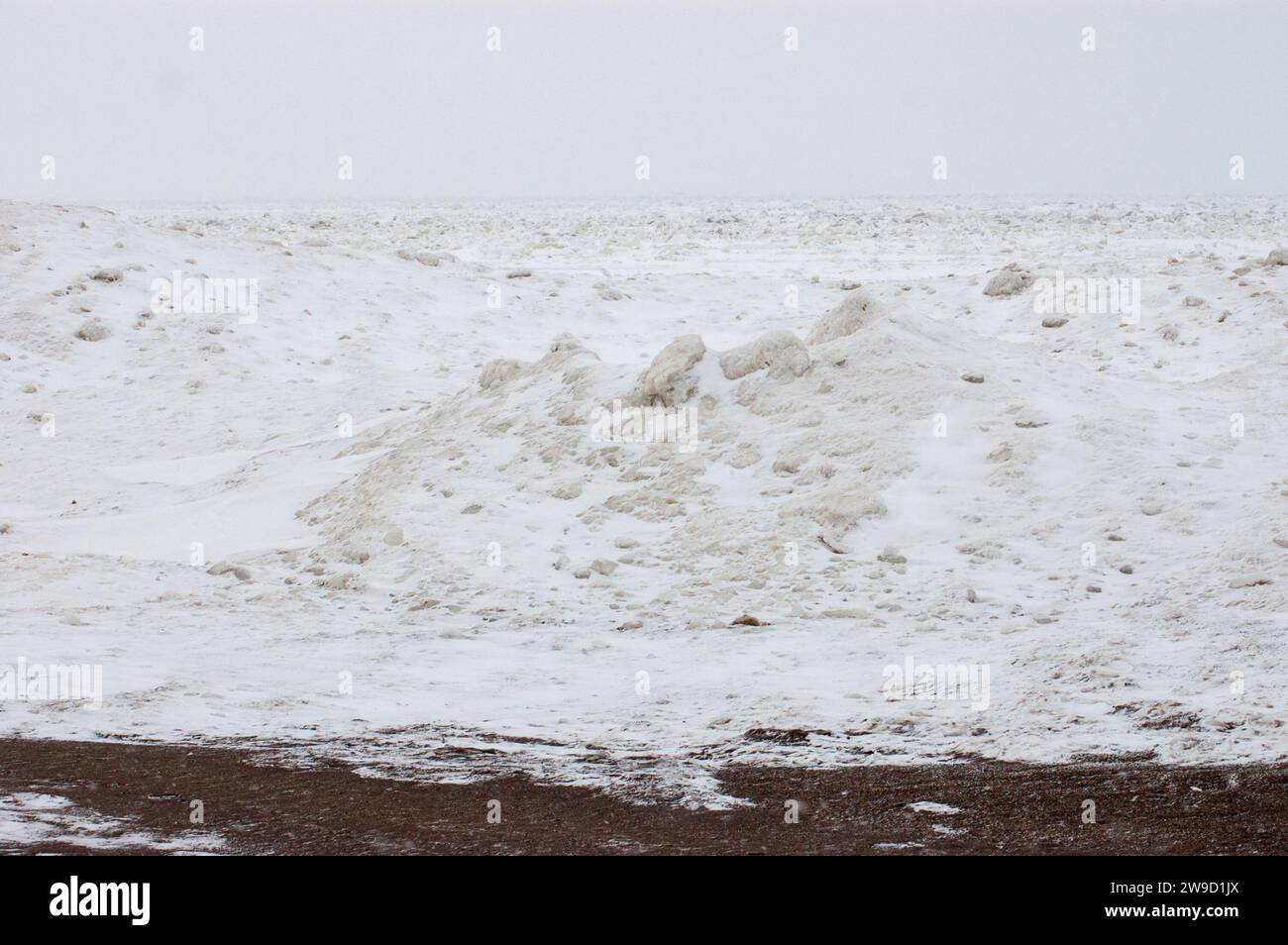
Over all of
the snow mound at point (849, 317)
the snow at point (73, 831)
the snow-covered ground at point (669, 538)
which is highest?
the snow mound at point (849, 317)

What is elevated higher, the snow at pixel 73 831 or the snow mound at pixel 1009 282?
the snow mound at pixel 1009 282

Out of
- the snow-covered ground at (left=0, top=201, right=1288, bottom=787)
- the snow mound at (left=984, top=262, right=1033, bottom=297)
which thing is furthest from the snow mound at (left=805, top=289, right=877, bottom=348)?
the snow mound at (left=984, top=262, right=1033, bottom=297)

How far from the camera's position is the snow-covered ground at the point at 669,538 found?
269 inches

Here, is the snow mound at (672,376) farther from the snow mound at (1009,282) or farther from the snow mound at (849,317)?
the snow mound at (1009,282)

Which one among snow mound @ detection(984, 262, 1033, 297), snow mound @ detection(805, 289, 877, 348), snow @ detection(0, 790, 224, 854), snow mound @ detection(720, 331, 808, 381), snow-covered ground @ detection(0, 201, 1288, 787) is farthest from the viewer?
snow mound @ detection(984, 262, 1033, 297)

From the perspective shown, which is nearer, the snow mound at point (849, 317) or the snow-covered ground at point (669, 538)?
the snow-covered ground at point (669, 538)

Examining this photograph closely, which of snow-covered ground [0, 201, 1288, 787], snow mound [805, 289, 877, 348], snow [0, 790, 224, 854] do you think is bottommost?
snow [0, 790, 224, 854]

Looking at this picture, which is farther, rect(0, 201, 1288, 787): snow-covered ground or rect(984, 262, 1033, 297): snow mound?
rect(984, 262, 1033, 297): snow mound

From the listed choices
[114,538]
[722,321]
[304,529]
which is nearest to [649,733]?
[304,529]

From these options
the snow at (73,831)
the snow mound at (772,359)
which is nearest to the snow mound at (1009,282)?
the snow mound at (772,359)

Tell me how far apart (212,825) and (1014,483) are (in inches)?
276

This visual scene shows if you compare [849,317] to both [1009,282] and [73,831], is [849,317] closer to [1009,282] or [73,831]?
[1009,282]

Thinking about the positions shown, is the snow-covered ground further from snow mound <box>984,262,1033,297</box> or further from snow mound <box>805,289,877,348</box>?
snow mound <box>984,262,1033,297</box>

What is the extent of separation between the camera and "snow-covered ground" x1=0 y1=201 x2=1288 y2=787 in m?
6.83
